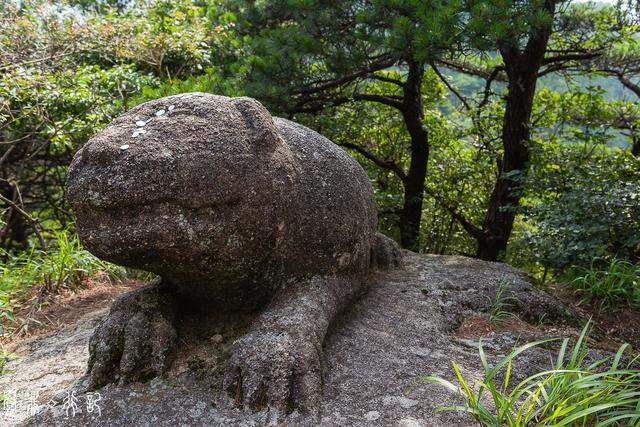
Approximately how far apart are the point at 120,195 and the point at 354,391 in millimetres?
1282

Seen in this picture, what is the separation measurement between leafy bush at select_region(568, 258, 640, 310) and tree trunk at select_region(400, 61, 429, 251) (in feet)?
9.25

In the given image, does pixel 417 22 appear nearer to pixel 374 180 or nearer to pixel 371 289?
pixel 371 289

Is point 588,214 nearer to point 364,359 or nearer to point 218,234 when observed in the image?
point 364,359

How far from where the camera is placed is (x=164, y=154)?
2.06 m

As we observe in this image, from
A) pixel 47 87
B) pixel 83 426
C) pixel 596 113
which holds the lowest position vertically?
pixel 83 426

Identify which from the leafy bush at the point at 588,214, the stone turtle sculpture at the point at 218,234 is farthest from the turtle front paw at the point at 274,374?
the leafy bush at the point at 588,214

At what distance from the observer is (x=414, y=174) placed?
21.6 ft

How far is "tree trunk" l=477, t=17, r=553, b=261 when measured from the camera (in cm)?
495

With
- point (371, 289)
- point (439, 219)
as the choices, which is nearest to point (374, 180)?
point (439, 219)

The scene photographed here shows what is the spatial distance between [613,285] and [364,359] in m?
2.25

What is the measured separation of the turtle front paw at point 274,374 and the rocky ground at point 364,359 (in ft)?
0.20

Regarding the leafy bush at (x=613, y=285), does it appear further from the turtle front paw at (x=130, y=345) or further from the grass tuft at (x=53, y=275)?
the grass tuft at (x=53, y=275)

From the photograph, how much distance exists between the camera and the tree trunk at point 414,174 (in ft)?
20.4

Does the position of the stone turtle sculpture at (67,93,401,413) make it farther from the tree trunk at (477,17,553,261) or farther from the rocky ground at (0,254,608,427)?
the tree trunk at (477,17,553,261)
